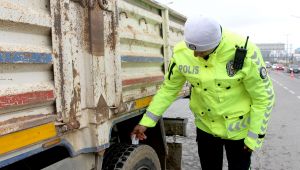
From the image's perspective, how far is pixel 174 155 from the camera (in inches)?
162

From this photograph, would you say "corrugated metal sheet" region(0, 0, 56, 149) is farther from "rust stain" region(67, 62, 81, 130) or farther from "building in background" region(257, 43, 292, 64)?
"building in background" region(257, 43, 292, 64)

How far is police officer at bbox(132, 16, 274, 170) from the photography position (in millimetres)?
2789

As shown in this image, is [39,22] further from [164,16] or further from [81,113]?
[164,16]

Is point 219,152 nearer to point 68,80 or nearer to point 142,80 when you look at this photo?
point 142,80

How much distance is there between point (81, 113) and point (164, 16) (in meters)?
2.05

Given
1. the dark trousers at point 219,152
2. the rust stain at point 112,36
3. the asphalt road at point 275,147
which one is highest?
the rust stain at point 112,36

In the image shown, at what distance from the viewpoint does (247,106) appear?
3.09 metres

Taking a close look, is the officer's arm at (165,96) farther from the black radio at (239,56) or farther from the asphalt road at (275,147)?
the asphalt road at (275,147)

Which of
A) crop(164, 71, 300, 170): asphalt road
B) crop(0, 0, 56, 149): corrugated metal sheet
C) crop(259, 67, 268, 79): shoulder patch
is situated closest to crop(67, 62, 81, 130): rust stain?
crop(0, 0, 56, 149): corrugated metal sheet

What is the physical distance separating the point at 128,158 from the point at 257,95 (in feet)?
3.43

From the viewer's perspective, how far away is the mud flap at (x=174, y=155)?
4.09 m

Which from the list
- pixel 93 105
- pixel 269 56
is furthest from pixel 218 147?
pixel 269 56

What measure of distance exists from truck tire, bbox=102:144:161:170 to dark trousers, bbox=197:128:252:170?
471 millimetres

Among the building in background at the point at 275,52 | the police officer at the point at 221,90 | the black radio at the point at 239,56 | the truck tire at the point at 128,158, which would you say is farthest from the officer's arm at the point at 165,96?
the building in background at the point at 275,52
